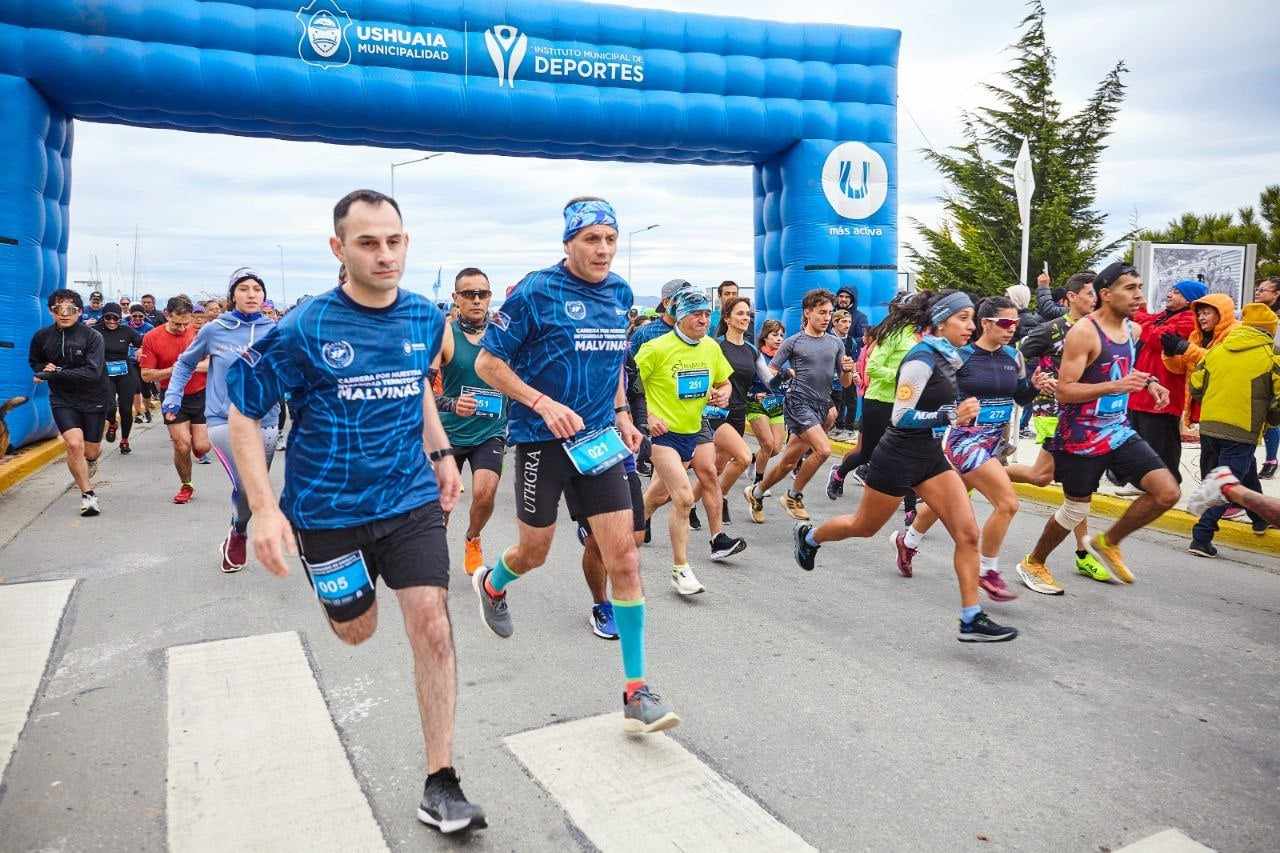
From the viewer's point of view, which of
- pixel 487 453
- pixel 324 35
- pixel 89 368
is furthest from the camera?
pixel 324 35

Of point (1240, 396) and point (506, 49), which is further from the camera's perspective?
point (506, 49)

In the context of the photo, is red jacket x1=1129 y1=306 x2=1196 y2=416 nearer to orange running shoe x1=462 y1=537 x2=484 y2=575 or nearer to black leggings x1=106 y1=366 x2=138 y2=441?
orange running shoe x1=462 y1=537 x2=484 y2=575

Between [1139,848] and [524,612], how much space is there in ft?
11.1

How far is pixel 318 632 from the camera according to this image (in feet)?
16.5

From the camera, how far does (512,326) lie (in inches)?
166

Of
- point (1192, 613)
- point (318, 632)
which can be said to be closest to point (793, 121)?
point (1192, 613)

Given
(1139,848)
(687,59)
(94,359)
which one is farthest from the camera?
(687,59)

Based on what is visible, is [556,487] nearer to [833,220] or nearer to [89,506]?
[89,506]

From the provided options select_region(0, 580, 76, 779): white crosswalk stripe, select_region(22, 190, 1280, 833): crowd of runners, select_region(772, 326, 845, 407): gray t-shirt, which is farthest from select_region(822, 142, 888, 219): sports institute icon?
select_region(0, 580, 76, 779): white crosswalk stripe

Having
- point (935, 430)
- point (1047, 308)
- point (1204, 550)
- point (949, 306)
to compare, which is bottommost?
point (1204, 550)

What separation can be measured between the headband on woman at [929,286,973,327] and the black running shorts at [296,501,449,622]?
3.15 m

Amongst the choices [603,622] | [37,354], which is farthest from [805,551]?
[37,354]

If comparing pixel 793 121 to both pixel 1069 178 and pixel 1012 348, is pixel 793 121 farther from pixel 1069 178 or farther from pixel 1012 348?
pixel 1069 178

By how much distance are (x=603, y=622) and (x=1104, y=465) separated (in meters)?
3.32
